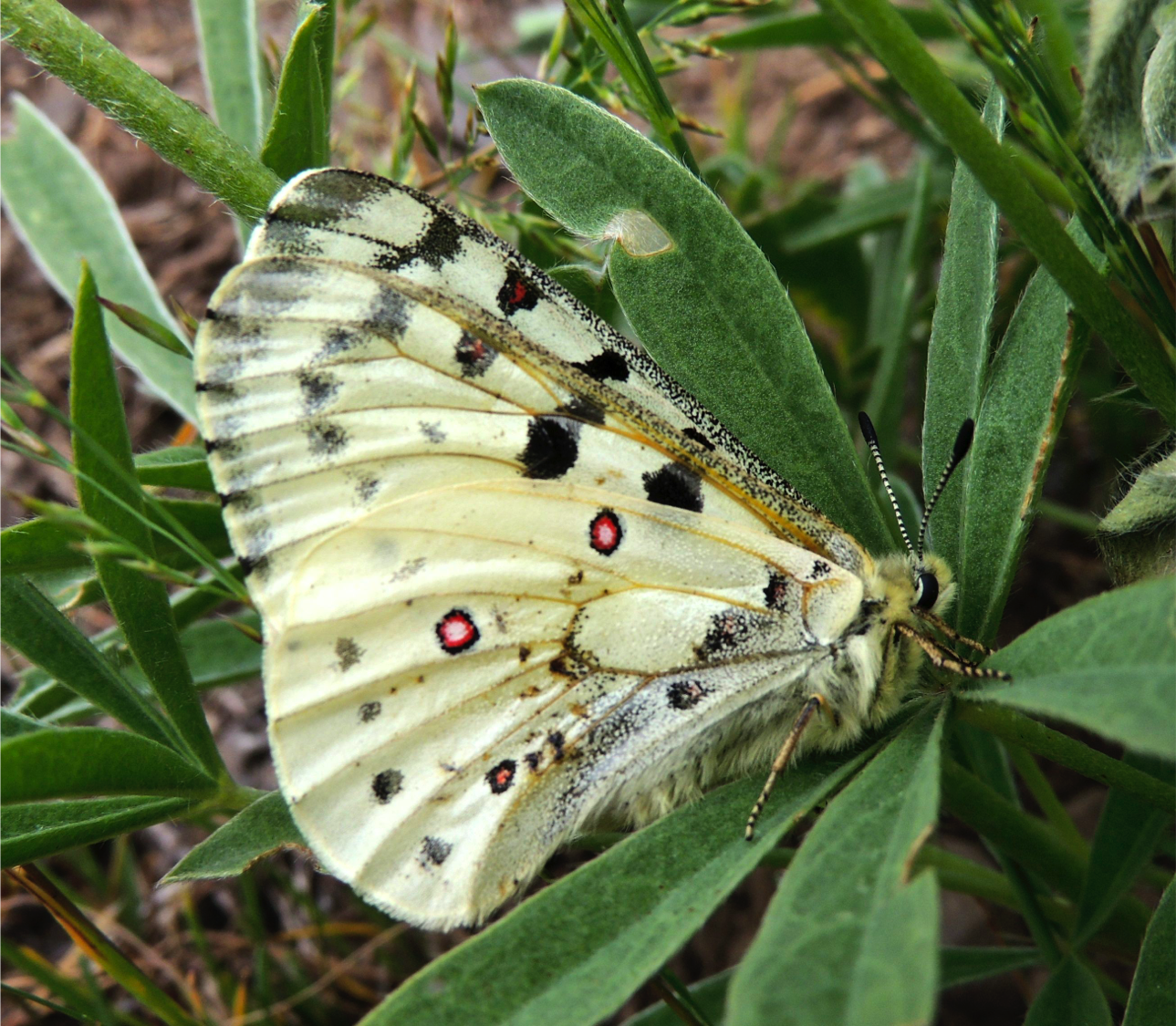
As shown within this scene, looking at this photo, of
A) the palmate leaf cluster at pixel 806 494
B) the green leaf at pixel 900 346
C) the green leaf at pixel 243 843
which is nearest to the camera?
the palmate leaf cluster at pixel 806 494

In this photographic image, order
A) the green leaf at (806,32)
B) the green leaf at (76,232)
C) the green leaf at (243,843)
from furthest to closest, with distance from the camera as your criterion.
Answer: the green leaf at (806,32) → the green leaf at (76,232) → the green leaf at (243,843)

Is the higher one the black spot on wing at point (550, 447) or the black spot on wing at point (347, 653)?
the black spot on wing at point (550, 447)

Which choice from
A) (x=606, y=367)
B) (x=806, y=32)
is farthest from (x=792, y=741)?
(x=806, y=32)

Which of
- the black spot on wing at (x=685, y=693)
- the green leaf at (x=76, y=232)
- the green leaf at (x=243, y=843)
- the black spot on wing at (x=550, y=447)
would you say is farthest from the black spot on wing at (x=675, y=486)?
the green leaf at (x=76, y=232)

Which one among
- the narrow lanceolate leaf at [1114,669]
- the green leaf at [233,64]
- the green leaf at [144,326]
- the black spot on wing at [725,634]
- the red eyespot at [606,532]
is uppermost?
the green leaf at [233,64]

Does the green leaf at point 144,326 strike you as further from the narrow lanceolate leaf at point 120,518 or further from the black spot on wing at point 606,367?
the black spot on wing at point 606,367

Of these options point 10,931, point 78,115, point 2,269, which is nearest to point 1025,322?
point 10,931

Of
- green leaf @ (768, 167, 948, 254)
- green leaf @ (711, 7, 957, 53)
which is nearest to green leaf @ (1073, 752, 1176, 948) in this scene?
green leaf @ (768, 167, 948, 254)

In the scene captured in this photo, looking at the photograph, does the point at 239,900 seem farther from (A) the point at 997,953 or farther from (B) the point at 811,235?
(B) the point at 811,235
